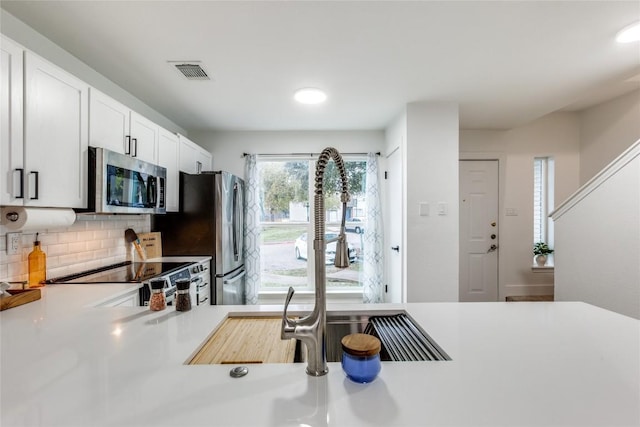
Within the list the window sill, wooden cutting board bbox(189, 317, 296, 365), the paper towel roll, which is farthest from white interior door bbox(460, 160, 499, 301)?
→ the paper towel roll

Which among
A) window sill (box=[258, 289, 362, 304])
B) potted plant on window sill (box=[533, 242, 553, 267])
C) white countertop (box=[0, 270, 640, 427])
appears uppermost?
white countertop (box=[0, 270, 640, 427])

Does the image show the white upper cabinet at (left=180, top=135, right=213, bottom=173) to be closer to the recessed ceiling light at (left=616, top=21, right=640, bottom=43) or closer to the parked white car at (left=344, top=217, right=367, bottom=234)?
the parked white car at (left=344, top=217, right=367, bottom=234)

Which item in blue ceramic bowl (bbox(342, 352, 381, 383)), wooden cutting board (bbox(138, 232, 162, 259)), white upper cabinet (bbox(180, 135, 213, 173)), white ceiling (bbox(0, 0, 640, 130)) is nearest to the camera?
blue ceramic bowl (bbox(342, 352, 381, 383))

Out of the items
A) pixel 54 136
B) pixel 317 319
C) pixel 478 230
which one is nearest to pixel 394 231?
pixel 478 230

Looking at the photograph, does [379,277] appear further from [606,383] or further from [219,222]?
[606,383]

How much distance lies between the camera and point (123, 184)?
84.1 inches

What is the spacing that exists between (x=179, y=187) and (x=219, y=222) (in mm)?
566

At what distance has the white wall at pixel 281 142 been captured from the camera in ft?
13.5

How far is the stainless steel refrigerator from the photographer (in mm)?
3084

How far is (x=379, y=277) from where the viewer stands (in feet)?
13.2

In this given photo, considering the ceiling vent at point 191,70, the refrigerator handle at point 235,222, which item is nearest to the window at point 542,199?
the refrigerator handle at point 235,222

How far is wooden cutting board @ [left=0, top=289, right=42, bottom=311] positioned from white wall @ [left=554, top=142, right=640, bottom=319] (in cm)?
376

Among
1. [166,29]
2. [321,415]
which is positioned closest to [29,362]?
[321,415]

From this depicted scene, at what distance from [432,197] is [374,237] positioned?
43.4 inches
